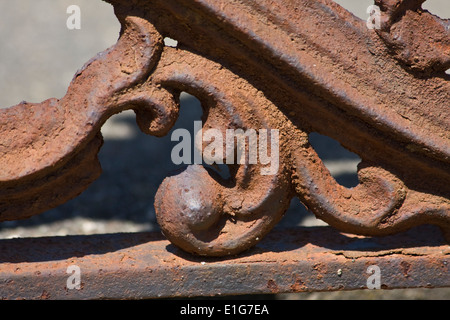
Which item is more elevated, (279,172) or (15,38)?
(15,38)

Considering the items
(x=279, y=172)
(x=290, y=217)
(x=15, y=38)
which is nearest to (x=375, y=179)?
(x=279, y=172)

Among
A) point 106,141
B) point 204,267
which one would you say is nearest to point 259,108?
point 204,267

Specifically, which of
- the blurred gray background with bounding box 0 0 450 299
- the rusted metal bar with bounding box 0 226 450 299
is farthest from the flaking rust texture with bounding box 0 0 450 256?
the blurred gray background with bounding box 0 0 450 299

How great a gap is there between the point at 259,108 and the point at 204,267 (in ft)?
1.48

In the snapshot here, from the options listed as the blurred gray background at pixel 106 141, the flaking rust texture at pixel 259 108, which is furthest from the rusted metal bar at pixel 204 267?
the blurred gray background at pixel 106 141

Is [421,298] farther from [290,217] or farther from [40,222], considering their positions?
[40,222]

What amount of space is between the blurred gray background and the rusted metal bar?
2.95 feet

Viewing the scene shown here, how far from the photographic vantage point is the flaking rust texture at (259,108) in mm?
1646

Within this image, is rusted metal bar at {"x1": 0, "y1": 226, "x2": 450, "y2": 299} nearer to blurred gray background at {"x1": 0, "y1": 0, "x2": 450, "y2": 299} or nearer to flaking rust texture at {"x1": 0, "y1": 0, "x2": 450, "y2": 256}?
flaking rust texture at {"x1": 0, "y1": 0, "x2": 450, "y2": 256}

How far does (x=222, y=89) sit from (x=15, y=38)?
329 cm

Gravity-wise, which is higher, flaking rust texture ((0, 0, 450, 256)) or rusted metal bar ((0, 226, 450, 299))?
flaking rust texture ((0, 0, 450, 256))

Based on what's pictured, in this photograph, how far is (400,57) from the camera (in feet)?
5.61

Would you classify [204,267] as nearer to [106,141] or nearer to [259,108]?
[259,108]

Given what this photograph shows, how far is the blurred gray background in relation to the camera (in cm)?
321
